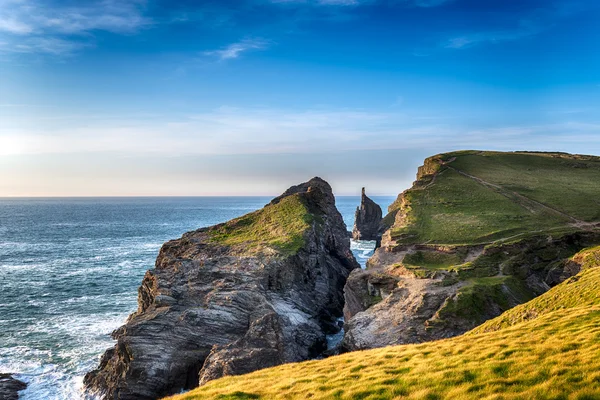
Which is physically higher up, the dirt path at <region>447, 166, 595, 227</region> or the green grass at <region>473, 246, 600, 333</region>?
the dirt path at <region>447, 166, 595, 227</region>

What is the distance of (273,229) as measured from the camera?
260 feet

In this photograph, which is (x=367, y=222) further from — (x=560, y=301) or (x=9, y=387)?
(x=9, y=387)

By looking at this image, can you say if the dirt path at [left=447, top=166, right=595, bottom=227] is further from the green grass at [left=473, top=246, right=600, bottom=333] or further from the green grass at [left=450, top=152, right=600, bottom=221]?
the green grass at [left=473, top=246, right=600, bottom=333]

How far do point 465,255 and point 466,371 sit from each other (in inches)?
1845

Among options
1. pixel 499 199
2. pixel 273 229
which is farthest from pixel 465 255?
pixel 273 229

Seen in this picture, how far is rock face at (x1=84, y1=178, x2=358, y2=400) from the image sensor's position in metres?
42.2

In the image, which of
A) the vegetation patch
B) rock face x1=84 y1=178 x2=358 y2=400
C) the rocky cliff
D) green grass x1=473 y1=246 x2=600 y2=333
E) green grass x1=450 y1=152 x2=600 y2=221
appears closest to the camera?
the vegetation patch

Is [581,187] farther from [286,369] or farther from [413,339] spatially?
[286,369]

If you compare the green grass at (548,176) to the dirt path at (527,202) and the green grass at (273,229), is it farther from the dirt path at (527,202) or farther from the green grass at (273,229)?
the green grass at (273,229)

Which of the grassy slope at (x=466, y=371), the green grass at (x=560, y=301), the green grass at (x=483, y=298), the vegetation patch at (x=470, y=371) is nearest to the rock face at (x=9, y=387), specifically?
the vegetation patch at (x=470, y=371)

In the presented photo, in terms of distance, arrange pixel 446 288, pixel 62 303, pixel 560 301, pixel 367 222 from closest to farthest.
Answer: pixel 560 301
pixel 446 288
pixel 62 303
pixel 367 222

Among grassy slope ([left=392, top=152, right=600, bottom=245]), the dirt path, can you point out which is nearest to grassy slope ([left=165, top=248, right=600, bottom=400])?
grassy slope ([left=392, top=152, right=600, bottom=245])

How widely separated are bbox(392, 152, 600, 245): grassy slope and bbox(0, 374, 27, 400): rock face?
186ft

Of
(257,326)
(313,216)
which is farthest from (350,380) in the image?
(313,216)
